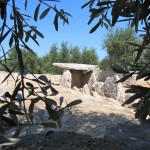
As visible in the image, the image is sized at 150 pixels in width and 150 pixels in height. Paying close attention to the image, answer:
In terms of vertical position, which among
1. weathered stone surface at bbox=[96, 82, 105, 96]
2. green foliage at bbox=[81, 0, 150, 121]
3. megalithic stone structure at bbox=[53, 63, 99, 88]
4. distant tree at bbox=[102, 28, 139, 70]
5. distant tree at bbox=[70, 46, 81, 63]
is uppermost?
green foliage at bbox=[81, 0, 150, 121]

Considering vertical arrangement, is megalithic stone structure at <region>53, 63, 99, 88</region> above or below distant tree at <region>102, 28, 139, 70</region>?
above

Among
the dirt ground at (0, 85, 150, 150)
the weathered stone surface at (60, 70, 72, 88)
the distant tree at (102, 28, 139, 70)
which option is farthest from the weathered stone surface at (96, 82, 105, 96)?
the distant tree at (102, 28, 139, 70)

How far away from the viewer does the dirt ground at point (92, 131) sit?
2701mm

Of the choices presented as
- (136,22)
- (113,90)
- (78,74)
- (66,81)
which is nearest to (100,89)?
(113,90)

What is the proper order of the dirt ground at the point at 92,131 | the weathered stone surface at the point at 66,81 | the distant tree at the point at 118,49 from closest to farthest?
the dirt ground at the point at 92,131 < the weathered stone surface at the point at 66,81 < the distant tree at the point at 118,49

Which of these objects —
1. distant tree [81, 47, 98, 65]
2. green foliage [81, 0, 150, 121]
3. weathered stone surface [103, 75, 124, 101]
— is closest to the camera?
green foliage [81, 0, 150, 121]

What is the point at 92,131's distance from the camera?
6305 millimetres

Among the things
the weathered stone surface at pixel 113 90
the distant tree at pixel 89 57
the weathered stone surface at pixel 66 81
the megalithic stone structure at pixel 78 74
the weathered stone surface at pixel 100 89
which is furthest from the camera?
the distant tree at pixel 89 57

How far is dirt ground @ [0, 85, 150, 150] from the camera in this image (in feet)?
8.86

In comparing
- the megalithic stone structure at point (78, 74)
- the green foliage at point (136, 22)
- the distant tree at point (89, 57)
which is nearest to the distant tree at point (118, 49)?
the distant tree at point (89, 57)

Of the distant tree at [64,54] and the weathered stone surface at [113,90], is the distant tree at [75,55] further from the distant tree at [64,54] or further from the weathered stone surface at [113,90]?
the weathered stone surface at [113,90]

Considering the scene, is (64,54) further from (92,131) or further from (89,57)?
(92,131)

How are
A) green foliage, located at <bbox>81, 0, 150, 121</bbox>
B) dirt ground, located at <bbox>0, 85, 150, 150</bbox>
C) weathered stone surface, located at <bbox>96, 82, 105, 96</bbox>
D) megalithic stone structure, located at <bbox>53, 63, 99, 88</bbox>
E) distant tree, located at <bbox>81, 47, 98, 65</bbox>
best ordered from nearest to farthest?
green foliage, located at <bbox>81, 0, 150, 121</bbox> → dirt ground, located at <bbox>0, 85, 150, 150</bbox> → weathered stone surface, located at <bbox>96, 82, 105, 96</bbox> → megalithic stone structure, located at <bbox>53, 63, 99, 88</bbox> → distant tree, located at <bbox>81, 47, 98, 65</bbox>

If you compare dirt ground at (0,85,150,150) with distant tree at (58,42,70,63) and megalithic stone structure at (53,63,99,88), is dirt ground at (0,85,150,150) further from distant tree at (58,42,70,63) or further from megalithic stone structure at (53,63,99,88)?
distant tree at (58,42,70,63)
